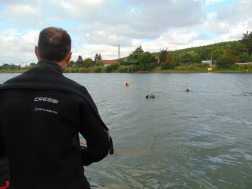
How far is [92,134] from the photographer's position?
4.92 ft

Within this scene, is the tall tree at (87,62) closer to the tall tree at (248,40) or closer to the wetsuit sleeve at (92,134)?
the tall tree at (248,40)

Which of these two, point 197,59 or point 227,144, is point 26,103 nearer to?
point 227,144

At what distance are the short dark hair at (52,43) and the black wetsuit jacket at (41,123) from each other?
0.48ft

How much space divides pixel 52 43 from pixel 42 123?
0.63m

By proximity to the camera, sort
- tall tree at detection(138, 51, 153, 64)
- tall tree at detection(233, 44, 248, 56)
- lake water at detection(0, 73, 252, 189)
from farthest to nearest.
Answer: tall tree at detection(138, 51, 153, 64) < tall tree at detection(233, 44, 248, 56) < lake water at detection(0, 73, 252, 189)

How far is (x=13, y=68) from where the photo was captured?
11969 cm

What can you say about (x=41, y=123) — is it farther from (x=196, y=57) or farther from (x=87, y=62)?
(x=87, y=62)

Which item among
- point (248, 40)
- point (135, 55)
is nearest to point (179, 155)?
point (248, 40)

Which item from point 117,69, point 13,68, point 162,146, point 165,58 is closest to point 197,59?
point 165,58

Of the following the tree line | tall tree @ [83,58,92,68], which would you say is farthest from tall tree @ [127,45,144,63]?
tall tree @ [83,58,92,68]

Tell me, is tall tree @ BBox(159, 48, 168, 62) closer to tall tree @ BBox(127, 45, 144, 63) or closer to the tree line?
the tree line

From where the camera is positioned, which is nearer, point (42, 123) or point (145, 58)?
point (42, 123)

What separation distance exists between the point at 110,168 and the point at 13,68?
137 metres

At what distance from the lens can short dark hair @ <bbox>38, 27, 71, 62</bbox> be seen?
1.47 metres
